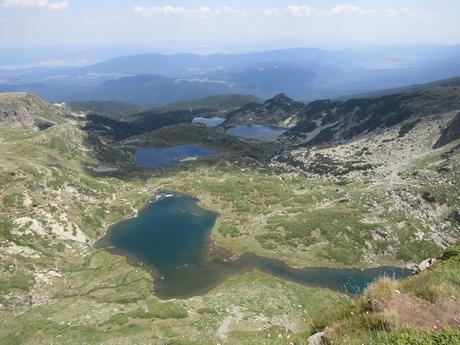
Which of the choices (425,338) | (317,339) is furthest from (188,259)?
(425,338)

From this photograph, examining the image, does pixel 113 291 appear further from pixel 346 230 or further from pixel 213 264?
pixel 346 230

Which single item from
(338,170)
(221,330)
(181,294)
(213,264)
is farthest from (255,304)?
(338,170)

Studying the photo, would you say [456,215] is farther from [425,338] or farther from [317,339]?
[425,338]

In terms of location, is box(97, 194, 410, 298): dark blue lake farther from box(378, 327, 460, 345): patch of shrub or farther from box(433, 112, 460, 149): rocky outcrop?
box(433, 112, 460, 149): rocky outcrop

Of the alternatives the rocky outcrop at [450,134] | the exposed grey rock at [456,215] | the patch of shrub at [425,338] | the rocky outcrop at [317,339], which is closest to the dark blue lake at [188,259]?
the exposed grey rock at [456,215]

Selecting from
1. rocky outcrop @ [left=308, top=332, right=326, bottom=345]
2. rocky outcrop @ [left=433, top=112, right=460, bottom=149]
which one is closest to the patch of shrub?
rocky outcrop @ [left=308, top=332, right=326, bottom=345]
